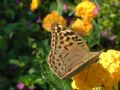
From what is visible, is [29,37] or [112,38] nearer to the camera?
[112,38]

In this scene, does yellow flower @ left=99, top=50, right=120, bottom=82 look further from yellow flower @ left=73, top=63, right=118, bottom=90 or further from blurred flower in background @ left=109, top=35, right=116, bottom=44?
blurred flower in background @ left=109, top=35, right=116, bottom=44

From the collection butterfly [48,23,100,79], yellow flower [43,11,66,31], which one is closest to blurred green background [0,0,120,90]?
yellow flower [43,11,66,31]

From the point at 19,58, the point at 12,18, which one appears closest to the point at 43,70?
the point at 19,58

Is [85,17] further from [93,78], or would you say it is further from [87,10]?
[93,78]

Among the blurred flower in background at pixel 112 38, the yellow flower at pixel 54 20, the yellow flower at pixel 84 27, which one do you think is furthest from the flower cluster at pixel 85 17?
the blurred flower in background at pixel 112 38

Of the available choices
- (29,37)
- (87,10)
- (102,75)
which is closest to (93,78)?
(102,75)

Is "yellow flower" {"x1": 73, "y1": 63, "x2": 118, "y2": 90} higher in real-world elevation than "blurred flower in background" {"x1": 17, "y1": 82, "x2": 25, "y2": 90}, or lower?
higher
